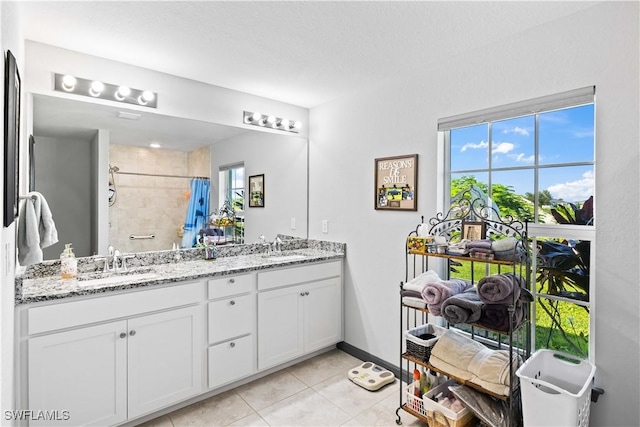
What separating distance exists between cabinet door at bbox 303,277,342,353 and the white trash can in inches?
63.0

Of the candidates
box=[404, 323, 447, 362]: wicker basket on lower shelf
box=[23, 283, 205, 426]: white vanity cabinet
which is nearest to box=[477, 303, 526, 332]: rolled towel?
box=[404, 323, 447, 362]: wicker basket on lower shelf

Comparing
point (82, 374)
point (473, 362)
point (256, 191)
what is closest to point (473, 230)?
point (473, 362)

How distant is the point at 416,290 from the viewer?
216cm

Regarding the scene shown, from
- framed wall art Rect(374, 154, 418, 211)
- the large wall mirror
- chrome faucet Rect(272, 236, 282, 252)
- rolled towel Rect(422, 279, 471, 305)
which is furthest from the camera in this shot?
chrome faucet Rect(272, 236, 282, 252)

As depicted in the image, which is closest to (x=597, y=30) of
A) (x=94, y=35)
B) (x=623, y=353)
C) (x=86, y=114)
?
(x=623, y=353)

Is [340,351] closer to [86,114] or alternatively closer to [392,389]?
[392,389]

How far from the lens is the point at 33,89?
2.05m

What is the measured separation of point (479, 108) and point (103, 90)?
96.0 inches

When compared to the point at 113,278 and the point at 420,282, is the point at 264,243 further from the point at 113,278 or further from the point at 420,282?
the point at 420,282

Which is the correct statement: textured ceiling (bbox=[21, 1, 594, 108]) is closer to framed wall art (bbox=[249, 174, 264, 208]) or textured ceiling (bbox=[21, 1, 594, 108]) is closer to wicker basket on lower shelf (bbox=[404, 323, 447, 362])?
framed wall art (bbox=[249, 174, 264, 208])

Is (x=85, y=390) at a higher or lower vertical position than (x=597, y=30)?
lower

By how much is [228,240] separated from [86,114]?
1.37 m

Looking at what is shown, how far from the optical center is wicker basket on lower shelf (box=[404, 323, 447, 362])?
212 cm

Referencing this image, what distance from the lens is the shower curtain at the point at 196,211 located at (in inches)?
109
